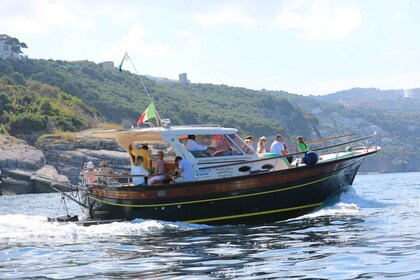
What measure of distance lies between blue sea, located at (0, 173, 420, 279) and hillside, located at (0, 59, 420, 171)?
190ft

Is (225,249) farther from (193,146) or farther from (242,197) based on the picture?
(193,146)

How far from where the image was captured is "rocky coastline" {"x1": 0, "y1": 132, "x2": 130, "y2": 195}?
58.6 meters

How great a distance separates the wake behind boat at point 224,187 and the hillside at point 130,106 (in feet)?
185

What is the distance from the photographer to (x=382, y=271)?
9.84 metres

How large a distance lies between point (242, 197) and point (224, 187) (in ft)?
1.53

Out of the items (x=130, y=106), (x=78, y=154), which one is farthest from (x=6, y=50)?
(x=78, y=154)

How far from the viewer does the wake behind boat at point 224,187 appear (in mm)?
16297

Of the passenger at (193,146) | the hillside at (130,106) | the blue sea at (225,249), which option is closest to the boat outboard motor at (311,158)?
the blue sea at (225,249)

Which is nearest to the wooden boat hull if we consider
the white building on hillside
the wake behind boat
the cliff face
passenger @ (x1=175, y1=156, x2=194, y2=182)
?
the wake behind boat

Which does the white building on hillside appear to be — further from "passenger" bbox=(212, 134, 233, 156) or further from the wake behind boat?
"passenger" bbox=(212, 134, 233, 156)

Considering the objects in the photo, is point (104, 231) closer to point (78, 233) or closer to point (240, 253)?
point (78, 233)

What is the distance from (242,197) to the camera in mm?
16297

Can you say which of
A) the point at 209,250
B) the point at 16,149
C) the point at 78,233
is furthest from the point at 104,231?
the point at 16,149

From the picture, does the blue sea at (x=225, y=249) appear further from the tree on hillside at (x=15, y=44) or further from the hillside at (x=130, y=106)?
the tree on hillside at (x=15, y=44)
